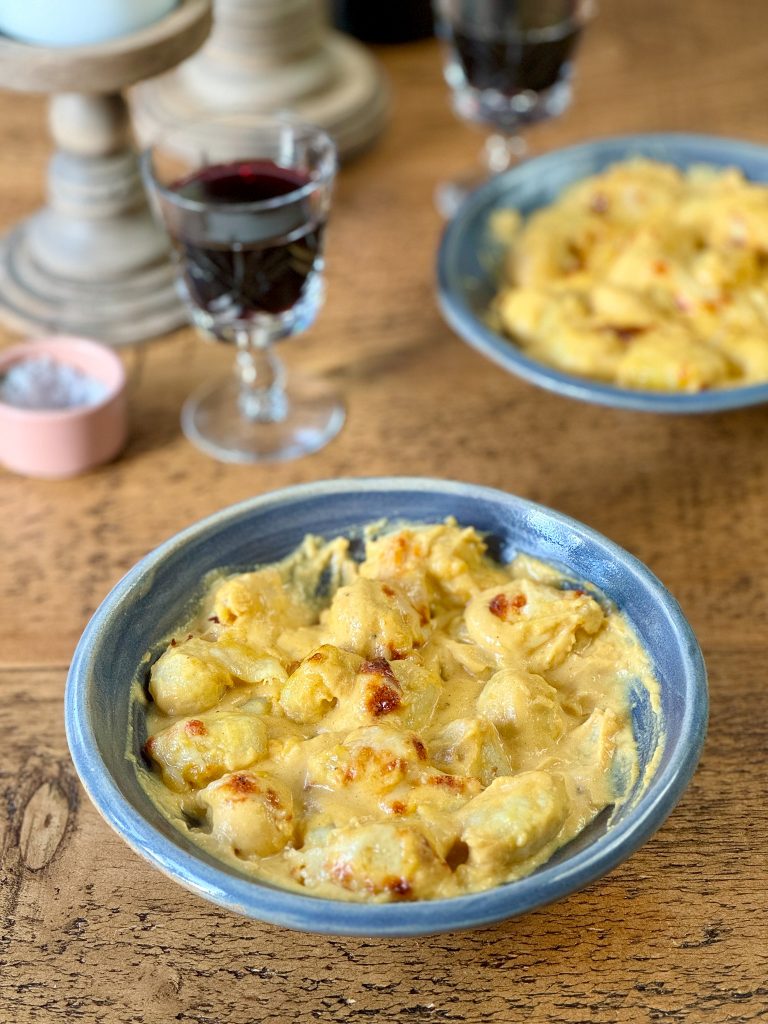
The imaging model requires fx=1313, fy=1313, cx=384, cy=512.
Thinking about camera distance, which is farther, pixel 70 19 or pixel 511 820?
pixel 70 19

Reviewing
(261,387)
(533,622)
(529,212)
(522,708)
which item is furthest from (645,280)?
(522,708)

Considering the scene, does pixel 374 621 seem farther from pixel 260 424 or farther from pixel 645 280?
pixel 645 280

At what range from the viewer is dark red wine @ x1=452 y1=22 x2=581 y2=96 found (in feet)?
5.35

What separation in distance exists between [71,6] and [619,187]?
68cm

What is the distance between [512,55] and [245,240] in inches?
21.4

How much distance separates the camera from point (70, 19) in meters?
1.39

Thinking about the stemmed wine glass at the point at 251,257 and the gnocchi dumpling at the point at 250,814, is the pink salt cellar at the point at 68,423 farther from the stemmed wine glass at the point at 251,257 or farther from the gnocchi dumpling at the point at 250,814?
the gnocchi dumpling at the point at 250,814

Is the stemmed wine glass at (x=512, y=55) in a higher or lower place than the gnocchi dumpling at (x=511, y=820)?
higher

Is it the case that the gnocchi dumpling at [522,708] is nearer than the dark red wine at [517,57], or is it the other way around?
the gnocchi dumpling at [522,708]

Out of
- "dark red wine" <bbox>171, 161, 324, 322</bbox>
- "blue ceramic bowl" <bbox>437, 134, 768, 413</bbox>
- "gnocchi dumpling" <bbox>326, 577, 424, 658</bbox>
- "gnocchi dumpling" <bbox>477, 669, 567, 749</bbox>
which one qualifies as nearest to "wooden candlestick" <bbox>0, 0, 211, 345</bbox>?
"dark red wine" <bbox>171, 161, 324, 322</bbox>

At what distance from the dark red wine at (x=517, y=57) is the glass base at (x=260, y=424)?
486 millimetres

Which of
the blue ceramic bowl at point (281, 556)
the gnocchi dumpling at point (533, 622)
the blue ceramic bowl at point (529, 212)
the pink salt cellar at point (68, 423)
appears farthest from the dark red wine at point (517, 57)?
the gnocchi dumpling at point (533, 622)

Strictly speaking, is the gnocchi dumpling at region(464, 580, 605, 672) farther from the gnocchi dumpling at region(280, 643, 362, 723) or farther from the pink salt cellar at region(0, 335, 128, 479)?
the pink salt cellar at region(0, 335, 128, 479)

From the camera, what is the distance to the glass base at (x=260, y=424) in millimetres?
1419
